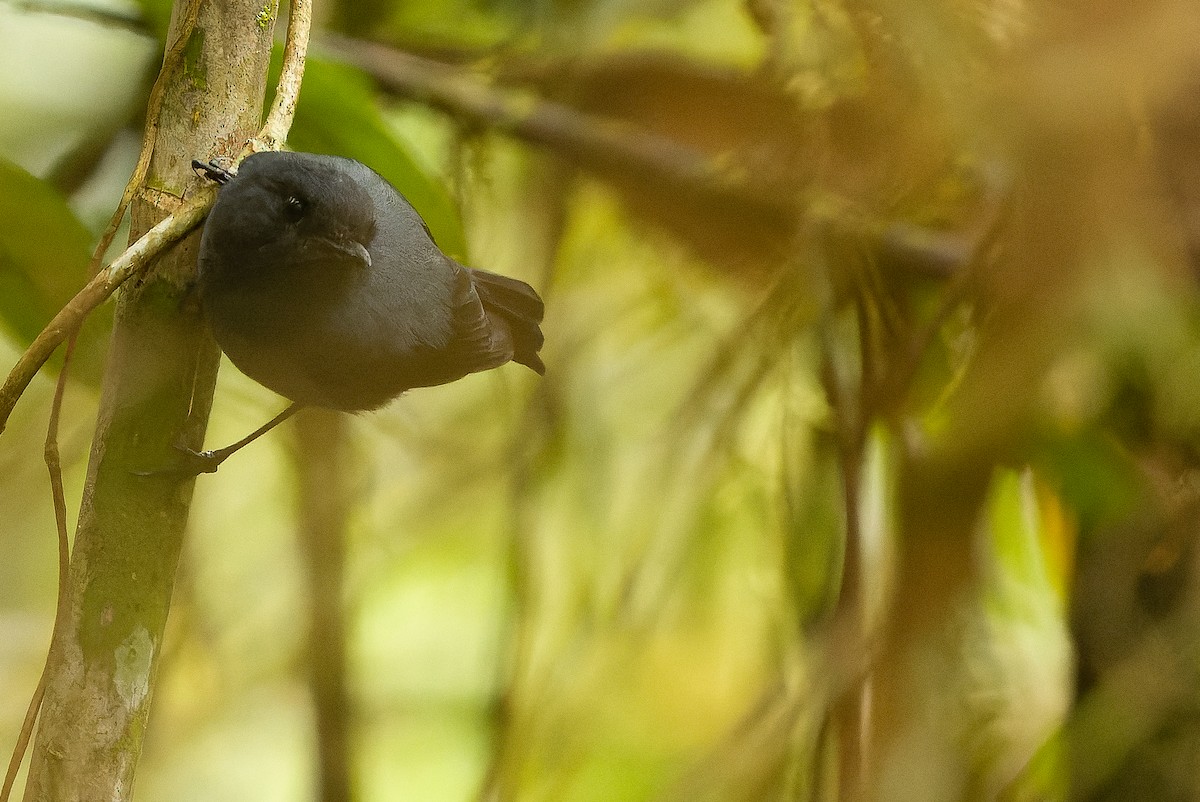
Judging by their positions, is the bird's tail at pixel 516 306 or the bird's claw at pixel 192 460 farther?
the bird's tail at pixel 516 306

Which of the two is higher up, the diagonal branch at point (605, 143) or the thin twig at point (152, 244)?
the diagonal branch at point (605, 143)

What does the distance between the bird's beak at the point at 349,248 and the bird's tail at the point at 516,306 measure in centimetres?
37

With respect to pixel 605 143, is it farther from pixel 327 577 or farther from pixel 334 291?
pixel 327 577

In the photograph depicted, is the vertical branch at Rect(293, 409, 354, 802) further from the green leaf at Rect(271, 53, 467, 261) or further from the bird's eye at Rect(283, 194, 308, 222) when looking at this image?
the bird's eye at Rect(283, 194, 308, 222)

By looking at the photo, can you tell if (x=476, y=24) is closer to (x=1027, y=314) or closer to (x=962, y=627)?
(x=1027, y=314)

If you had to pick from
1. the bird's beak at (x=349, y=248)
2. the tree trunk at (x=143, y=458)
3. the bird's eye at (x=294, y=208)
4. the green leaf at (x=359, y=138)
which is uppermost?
the green leaf at (x=359, y=138)

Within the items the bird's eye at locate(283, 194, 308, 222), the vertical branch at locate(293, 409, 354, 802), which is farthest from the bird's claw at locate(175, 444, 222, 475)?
the vertical branch at locate(293, 409, 354, 802)

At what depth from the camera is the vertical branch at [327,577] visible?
6.34 ft

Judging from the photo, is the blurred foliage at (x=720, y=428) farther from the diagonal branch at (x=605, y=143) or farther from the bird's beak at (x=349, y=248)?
the bird's beak at (x=349, y=248)

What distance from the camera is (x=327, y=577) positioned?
199cm

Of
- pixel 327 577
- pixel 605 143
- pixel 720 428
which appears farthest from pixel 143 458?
pixel 605 143

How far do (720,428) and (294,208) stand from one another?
1.12 m

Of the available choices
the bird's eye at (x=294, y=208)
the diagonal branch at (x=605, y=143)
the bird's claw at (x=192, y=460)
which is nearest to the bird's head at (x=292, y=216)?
the bird's eye at (x=294, y=208)

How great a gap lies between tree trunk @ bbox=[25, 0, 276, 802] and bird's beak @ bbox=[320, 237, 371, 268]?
8.1 inches
